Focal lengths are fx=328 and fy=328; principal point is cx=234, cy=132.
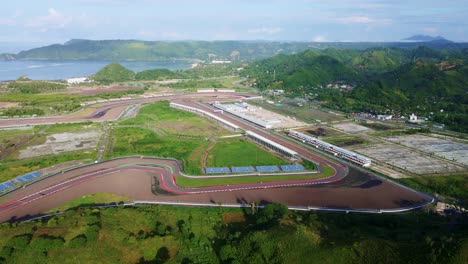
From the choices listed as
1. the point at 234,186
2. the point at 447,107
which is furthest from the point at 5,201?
the point at 447,107

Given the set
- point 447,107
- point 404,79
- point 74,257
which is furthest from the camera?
point 404,79

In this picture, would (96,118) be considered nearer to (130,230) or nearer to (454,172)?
(130,230)

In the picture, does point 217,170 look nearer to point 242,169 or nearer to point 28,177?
point 242,169

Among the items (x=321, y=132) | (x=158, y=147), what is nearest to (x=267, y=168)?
(x=158, y=147)

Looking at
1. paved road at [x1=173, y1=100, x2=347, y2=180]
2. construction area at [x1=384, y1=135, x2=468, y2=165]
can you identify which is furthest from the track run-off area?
construction area at [x1=384, y1=135, x2=468, y2=165]

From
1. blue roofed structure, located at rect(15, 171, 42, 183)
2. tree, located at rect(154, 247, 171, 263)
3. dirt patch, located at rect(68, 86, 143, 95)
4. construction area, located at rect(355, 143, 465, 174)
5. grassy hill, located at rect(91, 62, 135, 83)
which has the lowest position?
tree, located at rect(154, 247, 171, 263)

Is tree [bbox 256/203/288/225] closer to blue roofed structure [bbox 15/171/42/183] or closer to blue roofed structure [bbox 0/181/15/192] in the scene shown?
blue roofed structure [bbox 15/171/42/183]
